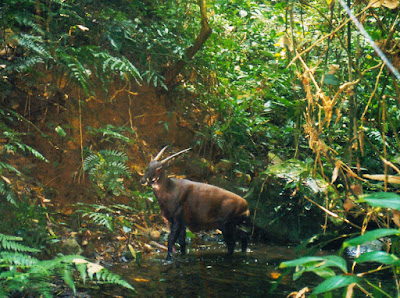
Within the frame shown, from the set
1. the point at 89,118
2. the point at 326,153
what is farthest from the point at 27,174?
the point at 326,153

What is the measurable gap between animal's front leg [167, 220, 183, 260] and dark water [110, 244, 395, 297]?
157 mm

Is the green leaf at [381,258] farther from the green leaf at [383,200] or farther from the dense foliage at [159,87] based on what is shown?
the dense foliage at [159,87]

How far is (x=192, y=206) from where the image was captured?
20.6ft

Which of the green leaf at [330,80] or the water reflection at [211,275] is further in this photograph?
the water reflection at [211,275]

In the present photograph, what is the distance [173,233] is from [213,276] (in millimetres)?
1124

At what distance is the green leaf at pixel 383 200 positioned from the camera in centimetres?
174

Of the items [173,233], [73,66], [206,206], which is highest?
[73,66]

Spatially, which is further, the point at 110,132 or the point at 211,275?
the point at 110,132

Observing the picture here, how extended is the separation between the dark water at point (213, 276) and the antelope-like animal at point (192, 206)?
31cm

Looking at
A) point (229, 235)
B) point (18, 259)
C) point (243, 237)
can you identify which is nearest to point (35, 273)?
point (18, 259)

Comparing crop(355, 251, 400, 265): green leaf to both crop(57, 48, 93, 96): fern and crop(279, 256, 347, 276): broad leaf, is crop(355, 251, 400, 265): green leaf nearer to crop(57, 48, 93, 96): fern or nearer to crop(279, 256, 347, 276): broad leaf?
crop(279, 256, 347, 276): broad leaf

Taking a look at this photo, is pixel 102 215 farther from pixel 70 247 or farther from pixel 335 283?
pixel 335 283

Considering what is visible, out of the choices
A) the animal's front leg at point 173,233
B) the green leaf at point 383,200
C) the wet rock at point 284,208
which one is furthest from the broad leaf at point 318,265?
the wet rock at point 284,208

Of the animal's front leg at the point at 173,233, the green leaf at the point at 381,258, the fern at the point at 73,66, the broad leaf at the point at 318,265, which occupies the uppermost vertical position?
the fern at the point at 73,66
